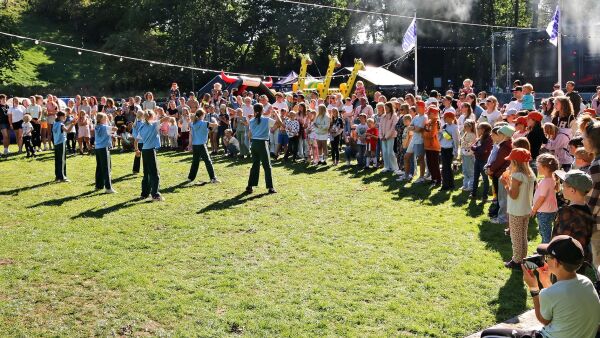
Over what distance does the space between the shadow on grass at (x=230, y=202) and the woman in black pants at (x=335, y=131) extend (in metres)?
3.79

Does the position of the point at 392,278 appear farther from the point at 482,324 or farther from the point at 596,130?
the point at 596,130

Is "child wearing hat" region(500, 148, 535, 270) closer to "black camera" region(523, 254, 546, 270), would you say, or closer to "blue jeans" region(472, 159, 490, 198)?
"black camera" region(523, 254, 546, 270)

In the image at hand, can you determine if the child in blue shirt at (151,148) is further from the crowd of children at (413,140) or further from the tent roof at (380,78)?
the tent roof at (380,78)

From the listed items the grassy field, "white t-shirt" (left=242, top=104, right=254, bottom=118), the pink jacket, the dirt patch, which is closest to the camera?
the grassy field

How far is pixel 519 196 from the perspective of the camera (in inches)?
270

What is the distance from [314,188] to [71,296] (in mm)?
6667

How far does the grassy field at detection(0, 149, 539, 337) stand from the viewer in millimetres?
5816

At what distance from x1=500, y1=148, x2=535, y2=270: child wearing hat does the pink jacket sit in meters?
6.42

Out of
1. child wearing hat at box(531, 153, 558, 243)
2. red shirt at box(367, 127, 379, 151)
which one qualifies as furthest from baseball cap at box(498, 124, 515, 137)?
red shirt at box(367, 127, 379, 151)

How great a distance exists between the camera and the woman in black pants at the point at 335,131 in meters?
15.2

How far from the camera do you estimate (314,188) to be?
41.0 feet

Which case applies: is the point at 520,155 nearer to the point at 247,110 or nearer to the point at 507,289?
the point at 507,289

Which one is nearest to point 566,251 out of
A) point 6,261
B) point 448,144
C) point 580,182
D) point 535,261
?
point 535,261

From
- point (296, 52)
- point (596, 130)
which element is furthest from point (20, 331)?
point (296, 52)
